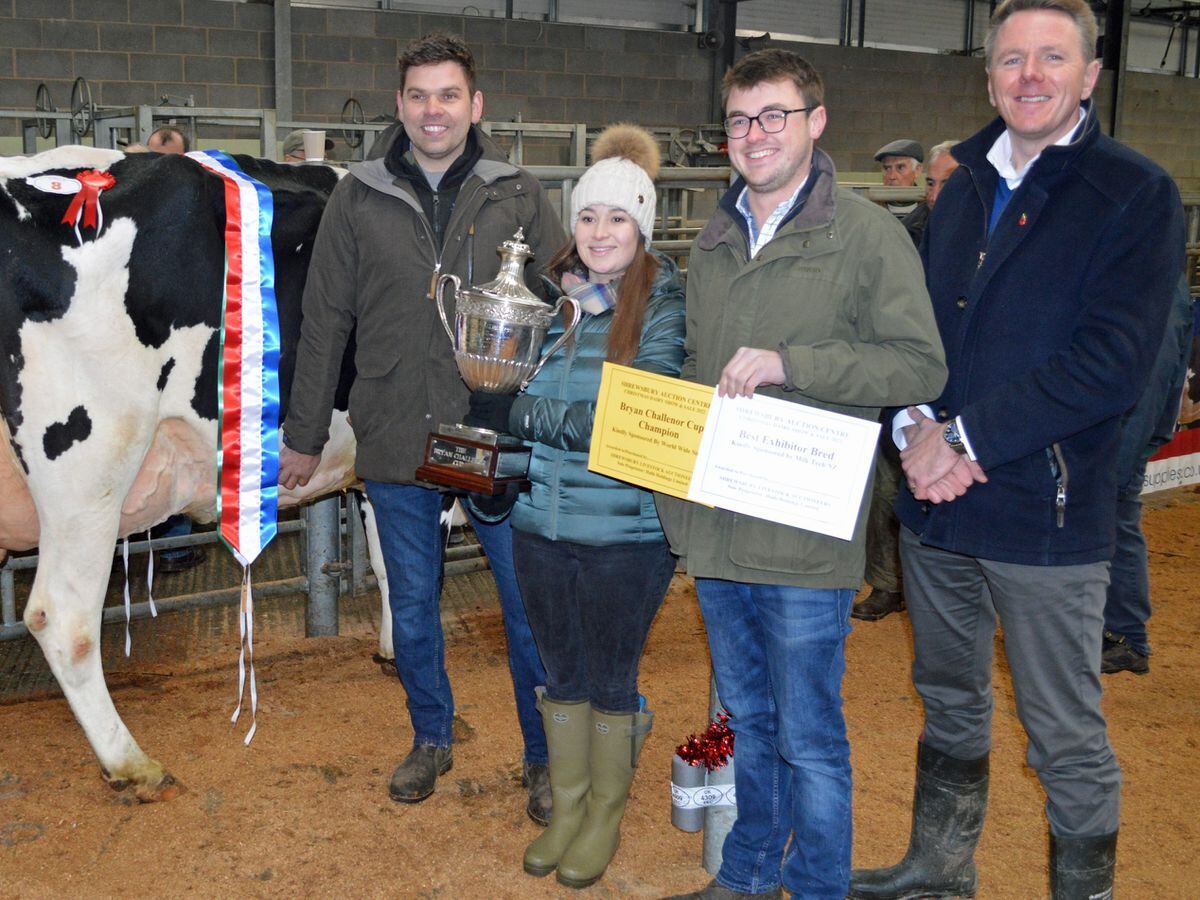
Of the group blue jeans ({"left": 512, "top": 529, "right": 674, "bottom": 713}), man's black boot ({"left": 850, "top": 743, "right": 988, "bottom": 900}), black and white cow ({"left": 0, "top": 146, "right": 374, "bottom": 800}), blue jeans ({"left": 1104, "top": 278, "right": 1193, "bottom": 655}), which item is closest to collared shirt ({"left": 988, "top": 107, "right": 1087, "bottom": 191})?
blue jeans ({"left": 512, "top": 529, "right": 674, "bottom": 713})

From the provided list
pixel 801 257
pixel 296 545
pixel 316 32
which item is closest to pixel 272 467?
pixel 801 257

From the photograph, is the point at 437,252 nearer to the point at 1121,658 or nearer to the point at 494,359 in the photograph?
the point at 494,359

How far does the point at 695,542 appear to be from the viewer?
2.49 metres

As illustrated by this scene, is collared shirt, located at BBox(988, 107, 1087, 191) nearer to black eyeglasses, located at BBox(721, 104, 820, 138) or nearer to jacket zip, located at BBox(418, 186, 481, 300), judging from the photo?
black eyeglasses, located at BBox(721, 104, 820, 138)

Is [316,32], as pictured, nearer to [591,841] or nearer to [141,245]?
[141,245]

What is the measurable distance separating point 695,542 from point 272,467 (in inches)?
62.5

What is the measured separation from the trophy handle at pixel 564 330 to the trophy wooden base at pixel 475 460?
0.16m

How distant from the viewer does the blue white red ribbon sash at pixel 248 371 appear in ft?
11.2

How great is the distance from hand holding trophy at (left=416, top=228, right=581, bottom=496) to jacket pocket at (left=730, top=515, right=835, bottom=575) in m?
0.67

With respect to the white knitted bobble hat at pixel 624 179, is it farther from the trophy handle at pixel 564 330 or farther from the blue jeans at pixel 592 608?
the blue jeans at pixel 592 608

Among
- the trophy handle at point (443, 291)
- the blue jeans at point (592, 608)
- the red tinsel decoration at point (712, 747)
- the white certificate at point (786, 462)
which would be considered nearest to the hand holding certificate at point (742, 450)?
the white certificate at point (786, 462)

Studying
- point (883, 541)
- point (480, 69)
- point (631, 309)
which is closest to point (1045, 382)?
point (631, 309)

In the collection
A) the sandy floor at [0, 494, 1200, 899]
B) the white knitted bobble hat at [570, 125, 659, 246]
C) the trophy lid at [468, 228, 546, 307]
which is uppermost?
the white knitted bobble hat at [570, 125, 659, 246]

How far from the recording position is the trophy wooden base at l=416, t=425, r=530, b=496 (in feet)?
9.04
